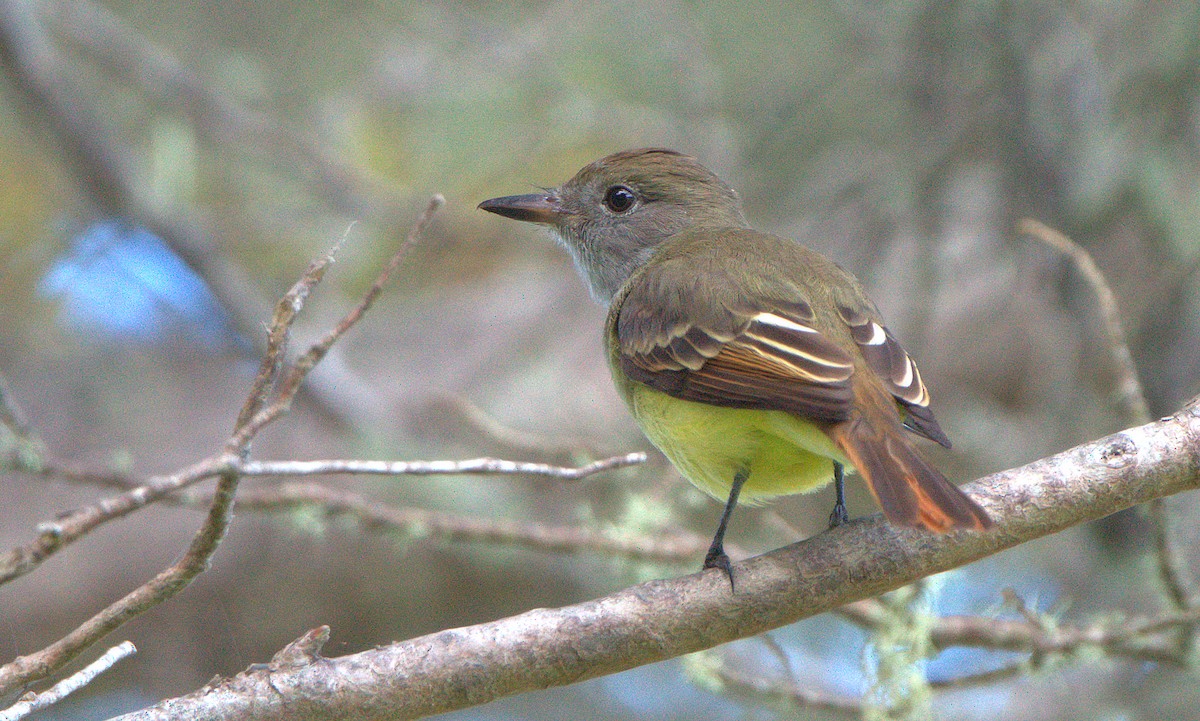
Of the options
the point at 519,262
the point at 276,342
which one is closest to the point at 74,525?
the point at 276,342

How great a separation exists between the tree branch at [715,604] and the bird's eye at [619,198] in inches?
72.1

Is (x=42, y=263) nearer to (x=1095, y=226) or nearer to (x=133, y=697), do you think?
(x=133, y=697)

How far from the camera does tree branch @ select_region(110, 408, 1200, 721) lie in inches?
83.3

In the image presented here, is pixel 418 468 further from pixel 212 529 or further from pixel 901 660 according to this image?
pixel 901 660

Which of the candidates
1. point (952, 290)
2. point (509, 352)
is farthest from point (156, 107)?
point (952, 290)

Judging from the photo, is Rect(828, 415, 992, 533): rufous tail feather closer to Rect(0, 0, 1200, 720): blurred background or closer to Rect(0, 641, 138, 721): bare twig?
Rect(0, 0, 1200, 720): blurred background

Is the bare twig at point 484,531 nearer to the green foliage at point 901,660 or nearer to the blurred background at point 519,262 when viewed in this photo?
the blurred background at point 519,262

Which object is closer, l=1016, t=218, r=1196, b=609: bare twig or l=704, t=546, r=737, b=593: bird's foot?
l=704, t=546, r=737, b=593: bird's foot

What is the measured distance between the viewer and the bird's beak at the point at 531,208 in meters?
3.97

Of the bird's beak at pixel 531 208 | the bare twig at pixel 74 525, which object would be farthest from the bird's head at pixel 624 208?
the bare twig at pixel 74 525

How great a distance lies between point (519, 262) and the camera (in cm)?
650

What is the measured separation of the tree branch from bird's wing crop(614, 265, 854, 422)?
31 cm

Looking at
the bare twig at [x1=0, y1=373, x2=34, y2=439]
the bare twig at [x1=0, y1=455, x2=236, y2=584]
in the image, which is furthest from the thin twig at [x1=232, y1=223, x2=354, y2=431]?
the bare twig at [x1=0, y1=373, x2=34, y2=439]

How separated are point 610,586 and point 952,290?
1938 millimetres
